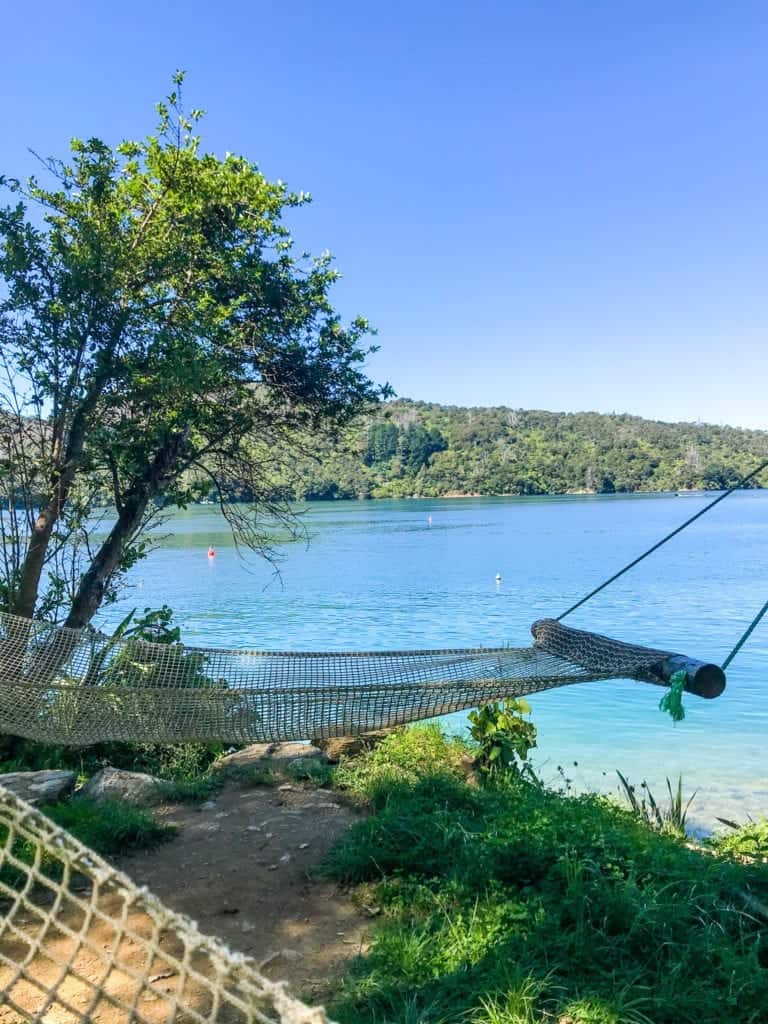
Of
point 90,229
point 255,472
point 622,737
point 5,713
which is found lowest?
point 622,737

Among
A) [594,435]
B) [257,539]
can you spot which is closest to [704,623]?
[257,539]

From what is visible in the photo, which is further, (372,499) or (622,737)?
(372,499)

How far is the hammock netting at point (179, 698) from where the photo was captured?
1.87 metres

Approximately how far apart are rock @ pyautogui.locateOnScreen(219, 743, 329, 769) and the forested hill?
147 ft

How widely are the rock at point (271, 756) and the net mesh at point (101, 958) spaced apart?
116cm

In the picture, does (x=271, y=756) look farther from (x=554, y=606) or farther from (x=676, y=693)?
(x=554, y=606)

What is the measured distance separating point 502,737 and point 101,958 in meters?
2.64

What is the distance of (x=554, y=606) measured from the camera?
529 inches

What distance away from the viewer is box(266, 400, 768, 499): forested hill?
56.0m

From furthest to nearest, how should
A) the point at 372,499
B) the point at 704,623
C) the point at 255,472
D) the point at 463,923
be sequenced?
the point at 372,499 < the point at 704,623 < the point at 255,472 < the point at 463,923

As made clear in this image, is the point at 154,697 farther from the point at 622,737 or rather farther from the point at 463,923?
the point at 622,737

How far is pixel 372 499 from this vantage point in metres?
57.2

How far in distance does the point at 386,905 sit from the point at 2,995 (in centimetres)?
121

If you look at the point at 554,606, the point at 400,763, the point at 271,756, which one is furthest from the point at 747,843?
the point at 554,606
